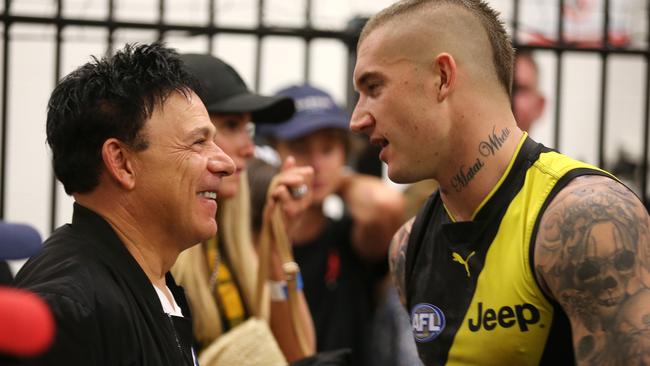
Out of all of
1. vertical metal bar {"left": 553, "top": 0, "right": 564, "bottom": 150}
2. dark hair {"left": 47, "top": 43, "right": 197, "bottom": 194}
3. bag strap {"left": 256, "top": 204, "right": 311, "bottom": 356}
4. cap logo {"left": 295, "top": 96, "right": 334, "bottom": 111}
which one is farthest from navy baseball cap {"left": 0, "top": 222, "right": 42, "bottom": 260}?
vertical metal bar {"left": 553, "top": 0, "right": 564, "bottom": 150}

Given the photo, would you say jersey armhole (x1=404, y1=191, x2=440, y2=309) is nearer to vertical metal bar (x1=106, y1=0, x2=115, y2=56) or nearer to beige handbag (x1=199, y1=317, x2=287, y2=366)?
beige handbag (x1=199, y1=317, x2=287, y2=366)

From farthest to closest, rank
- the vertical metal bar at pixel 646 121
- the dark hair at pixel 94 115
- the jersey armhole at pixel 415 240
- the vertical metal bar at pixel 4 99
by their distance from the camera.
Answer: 1. the vertical metal bar at pixel 646 121
2. the vertical metal bar at pixel 4 99
3. the jersey armhole at pixel 415 240
4. the dark hair at pixel 94 115

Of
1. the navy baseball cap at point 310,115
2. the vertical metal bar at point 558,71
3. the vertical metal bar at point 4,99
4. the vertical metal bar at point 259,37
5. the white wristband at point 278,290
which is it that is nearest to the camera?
the white wristband at point 278,290

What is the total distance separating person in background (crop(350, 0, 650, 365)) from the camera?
2576 millimetres

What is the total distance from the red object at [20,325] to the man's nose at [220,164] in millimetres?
1568

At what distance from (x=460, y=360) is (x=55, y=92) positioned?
1319 millimetres

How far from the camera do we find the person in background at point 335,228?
4.74 metres

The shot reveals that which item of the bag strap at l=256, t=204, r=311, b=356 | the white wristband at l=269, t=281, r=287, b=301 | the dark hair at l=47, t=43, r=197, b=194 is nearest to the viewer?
the dark hair at l=47, t=43, r=197, b=194

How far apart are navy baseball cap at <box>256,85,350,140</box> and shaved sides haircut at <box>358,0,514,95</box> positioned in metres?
1.79

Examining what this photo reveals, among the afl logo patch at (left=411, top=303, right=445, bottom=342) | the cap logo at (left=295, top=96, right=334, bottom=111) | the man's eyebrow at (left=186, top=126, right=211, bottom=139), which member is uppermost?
the cap logo at (left=295, top=96, right=334, bottom=111)

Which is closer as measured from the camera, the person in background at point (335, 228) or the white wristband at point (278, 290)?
the white wristband at point (278, 290)

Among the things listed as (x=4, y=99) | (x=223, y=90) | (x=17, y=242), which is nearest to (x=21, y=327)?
(x=17, y=242)

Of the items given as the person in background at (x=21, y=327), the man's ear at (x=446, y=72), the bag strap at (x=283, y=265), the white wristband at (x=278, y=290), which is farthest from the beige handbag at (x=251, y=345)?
the person in background at (x=21, y=327)

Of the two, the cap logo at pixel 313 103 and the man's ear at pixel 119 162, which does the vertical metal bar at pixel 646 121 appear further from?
the man's ear at pixel 119 162
